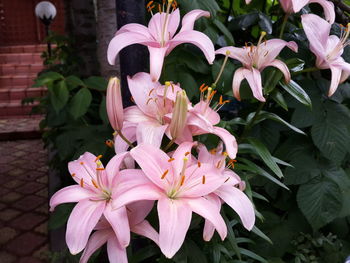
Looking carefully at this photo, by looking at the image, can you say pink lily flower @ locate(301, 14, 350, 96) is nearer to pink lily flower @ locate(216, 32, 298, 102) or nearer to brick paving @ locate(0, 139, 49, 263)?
pink lily flower @ locate(216, 32, 298, 102)

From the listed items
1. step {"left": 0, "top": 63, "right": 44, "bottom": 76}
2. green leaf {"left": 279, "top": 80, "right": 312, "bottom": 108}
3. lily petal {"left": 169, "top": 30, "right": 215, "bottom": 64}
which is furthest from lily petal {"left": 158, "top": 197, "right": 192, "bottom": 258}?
step {"left": 0, "top": 63, "right": 44, "bottom": 76}

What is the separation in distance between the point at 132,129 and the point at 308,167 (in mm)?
706

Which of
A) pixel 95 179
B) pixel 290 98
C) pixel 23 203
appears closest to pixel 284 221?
pixel 290 98

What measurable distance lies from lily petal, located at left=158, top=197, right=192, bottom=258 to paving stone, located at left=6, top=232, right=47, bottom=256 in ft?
6.28

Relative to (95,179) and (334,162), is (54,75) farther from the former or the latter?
(334,162)

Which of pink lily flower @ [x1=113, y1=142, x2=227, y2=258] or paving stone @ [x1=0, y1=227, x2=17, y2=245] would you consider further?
paving stone @ [x1=0, y1=227, x2=17, y2=245]

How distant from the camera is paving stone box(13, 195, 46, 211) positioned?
2.54 meters

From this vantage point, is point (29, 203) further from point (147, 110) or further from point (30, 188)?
point (147, 110)

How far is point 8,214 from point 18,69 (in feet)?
16.0

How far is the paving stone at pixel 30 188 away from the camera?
281 centimetres

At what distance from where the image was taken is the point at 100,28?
139 centimetres

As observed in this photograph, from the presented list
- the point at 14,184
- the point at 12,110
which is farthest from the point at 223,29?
the point at 12,110

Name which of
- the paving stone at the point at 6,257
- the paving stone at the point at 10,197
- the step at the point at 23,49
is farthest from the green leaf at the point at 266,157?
the step at the point at 23,49

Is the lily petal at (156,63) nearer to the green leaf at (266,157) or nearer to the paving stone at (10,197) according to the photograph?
the green leaf at (266,157)
